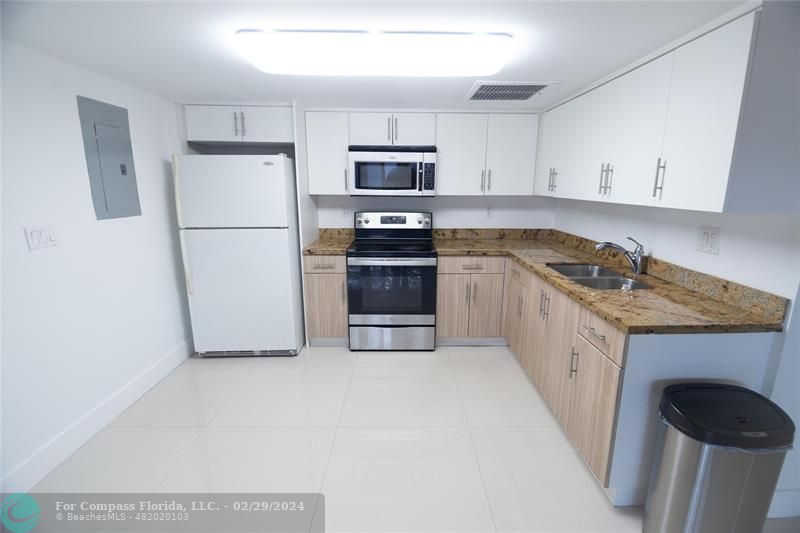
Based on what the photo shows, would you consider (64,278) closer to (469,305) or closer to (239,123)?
(239,123)

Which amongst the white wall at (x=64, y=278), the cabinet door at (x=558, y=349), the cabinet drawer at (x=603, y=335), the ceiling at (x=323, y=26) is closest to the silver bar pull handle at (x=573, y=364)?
the cabinet door at (x=558, y=349)

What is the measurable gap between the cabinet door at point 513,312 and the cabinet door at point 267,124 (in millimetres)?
2151

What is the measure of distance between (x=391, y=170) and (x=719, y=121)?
209cm

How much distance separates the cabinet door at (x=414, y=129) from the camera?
117 inches

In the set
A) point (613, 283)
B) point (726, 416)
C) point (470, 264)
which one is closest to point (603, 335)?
point (726, 416)

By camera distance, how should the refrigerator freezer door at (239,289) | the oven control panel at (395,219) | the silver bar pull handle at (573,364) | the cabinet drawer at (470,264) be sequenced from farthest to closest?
the oven control panel at (395,219), the cabinet drawer at (470,264), the refrigerator freezer door at (239,289), the silver bar pull handle at (573,364)

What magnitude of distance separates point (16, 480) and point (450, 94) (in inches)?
124

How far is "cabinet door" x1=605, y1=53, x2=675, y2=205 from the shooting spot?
5.34ft

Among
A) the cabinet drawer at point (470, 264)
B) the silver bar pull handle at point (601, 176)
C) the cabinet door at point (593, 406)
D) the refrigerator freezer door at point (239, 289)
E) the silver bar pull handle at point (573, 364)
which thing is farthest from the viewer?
the cabinet drawer at point (470, 264)

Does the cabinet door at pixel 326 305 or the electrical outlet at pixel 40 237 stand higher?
the electrical outlet at pixel 40 237

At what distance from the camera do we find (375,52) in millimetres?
1654

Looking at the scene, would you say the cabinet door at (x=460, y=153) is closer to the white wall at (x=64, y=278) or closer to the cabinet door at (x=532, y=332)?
the cabinet door at (x=532, y=332)

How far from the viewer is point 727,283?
1.63 meters

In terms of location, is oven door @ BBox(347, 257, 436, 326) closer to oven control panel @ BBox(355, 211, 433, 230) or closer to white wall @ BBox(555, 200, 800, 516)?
oven control panel @ BBox(355, 211, 433, 230)
